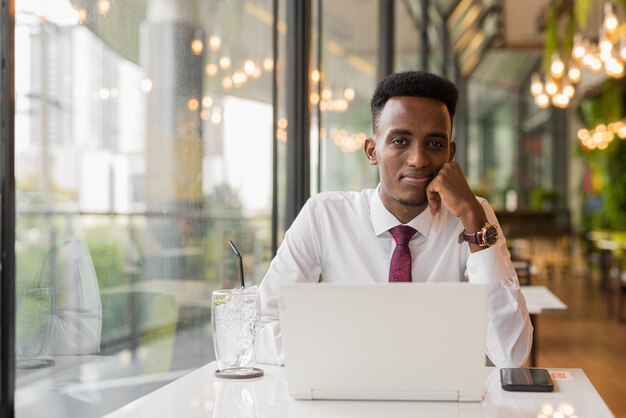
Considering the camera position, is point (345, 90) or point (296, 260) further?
point (345, 90)

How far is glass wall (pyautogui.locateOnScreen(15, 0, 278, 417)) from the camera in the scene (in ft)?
6.36

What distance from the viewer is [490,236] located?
78.1 inches

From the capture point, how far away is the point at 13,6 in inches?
70.7

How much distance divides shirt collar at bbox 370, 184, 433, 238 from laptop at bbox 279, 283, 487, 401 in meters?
0.80

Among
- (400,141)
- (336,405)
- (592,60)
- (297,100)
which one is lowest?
(336,405)

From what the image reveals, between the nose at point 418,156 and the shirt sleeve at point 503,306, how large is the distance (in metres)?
0.29

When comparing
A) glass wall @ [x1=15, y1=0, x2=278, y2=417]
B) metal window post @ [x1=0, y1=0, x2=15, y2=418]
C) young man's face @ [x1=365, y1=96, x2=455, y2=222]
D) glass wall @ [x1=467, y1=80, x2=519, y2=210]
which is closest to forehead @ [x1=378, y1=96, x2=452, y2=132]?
young man's face @ [x1=365, y1=96, x2=455, y2=222]

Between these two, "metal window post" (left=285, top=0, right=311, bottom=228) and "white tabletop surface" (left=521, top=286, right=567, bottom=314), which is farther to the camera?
"metal window post" (left=285, top=0, right=311, bottom=228)

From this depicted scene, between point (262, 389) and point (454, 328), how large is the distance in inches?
18.1

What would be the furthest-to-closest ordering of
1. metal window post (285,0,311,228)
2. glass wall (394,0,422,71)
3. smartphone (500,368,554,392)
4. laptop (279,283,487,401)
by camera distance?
glass wall (394,0,422,71), metal window post (285,0,311,228), smartphone (500,368,554,392), laptop (279,283,487,401)

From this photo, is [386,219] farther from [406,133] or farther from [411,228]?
[406,133]

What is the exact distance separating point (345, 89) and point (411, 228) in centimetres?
336

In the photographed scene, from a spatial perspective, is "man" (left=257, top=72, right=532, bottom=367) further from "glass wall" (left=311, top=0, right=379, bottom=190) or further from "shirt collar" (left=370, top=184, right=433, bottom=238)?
"glass wall" (left=311, top=0, right=379, bottom=190)

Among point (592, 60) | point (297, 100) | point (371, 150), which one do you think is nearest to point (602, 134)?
point (592, 60)
